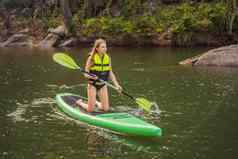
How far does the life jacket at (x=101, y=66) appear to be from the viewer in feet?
39.5

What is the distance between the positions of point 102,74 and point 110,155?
3.22 meters

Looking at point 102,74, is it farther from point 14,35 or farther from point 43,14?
point 43,14

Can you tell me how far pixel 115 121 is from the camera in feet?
36.0

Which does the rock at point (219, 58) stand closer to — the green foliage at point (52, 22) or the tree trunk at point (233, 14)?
the tree trunk at point (233, 14)

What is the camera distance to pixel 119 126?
35.4ft

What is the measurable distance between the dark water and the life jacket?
50.1 inches

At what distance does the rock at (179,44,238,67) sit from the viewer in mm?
22688

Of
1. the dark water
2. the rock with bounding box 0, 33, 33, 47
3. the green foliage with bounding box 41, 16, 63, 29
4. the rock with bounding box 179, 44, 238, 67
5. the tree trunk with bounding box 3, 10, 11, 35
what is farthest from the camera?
the tree trunk with bounding box 3, 10, 11, 35

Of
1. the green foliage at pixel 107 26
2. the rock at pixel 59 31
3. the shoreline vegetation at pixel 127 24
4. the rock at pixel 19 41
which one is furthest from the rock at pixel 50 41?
the green foliage at pixel 107 26

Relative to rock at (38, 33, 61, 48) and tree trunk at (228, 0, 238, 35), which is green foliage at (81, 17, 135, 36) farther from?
tree trunk at (228, 0, 238, 35)

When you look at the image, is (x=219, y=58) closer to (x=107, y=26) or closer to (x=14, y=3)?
(x=107, y=26)

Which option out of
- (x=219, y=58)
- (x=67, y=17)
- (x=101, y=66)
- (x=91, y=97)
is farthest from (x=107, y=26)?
(x=91, y=97)

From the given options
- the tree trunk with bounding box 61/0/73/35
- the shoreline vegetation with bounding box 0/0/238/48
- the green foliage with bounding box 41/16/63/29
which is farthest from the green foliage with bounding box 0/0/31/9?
the tree trunk with bounding box 61/0/73/35

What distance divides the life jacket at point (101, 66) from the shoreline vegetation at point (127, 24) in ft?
71.5
